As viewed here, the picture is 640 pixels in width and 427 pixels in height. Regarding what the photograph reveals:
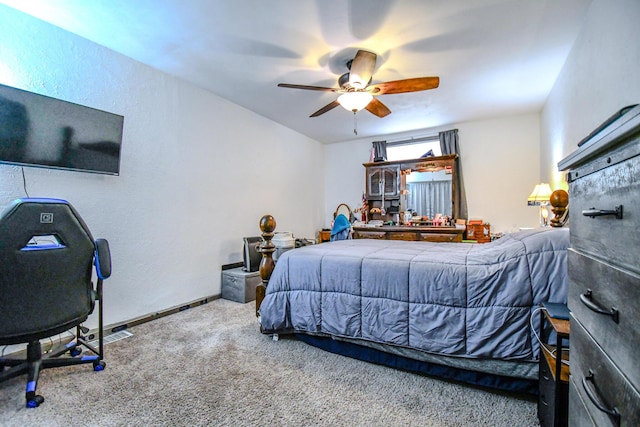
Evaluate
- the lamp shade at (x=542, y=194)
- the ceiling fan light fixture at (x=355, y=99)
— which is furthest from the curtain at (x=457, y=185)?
the ceiling fan light fixture at (x=355, y=99)

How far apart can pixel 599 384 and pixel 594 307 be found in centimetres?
17

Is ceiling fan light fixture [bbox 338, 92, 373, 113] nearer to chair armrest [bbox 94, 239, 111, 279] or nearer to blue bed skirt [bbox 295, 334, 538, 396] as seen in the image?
blue bed skirt [bbox 295, 334, 538, 396]

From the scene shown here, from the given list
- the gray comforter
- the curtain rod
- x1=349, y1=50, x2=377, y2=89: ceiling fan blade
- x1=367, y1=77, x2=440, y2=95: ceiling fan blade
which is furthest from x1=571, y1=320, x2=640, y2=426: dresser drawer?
the curtain rod

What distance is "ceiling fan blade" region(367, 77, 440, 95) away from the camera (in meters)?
2.48

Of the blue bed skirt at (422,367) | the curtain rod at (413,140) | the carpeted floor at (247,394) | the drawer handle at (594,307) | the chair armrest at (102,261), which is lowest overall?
the carpeted floor at (247,394)

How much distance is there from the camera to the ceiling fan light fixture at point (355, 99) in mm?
2750

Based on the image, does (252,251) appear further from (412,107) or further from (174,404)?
(412,107)

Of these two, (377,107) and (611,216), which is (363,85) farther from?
(611,216)

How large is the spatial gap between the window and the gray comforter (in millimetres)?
3431

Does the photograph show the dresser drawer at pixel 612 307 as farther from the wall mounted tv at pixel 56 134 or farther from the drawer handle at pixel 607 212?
the wall mounted tv at pixel 56 134

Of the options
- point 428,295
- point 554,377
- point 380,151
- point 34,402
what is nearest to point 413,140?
point 380,151

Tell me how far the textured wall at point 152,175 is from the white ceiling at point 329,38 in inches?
7.7

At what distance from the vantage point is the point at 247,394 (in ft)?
5.45

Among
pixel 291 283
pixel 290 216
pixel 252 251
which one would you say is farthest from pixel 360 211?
pixel 291 283
